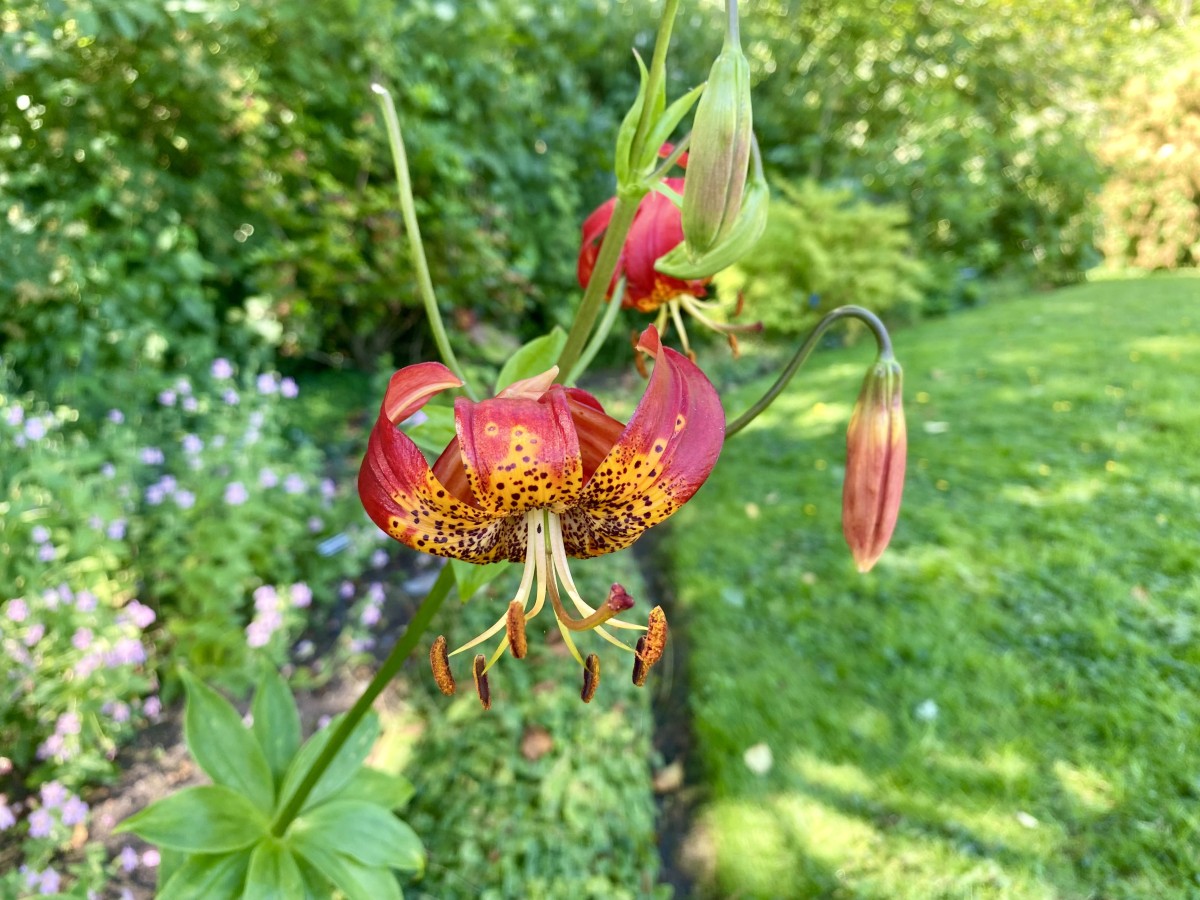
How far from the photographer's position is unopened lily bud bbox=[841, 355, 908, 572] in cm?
74

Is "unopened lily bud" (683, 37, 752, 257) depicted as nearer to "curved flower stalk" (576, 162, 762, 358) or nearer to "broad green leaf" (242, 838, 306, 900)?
"curved flower stalk" (576, 162, 762, 358)

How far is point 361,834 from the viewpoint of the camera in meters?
1.03

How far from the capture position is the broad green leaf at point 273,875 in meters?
0.92

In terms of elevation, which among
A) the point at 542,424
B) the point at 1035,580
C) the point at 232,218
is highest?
the point at 542,424

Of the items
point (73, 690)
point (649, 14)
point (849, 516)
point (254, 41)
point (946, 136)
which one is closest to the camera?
point (849, 516)

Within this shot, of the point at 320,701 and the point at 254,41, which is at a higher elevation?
the point at 254,41

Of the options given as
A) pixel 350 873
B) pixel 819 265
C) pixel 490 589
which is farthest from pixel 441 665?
pixel 819 265

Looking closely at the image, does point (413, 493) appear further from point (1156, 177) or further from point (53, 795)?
point (1156, 177)

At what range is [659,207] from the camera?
787 mm

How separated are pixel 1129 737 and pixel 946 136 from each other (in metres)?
5.27

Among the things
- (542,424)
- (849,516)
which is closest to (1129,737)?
(849,516)

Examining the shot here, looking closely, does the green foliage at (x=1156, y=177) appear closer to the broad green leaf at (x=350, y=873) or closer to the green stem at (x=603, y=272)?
the green stem at (x=603, y=272)

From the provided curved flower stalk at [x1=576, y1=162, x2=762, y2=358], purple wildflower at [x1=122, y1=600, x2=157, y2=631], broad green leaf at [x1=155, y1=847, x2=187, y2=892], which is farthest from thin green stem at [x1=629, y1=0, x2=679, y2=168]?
purple wildflower at [x1=122, y1=600, x2=157, y2=631]

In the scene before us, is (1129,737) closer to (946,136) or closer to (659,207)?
(659,207)
